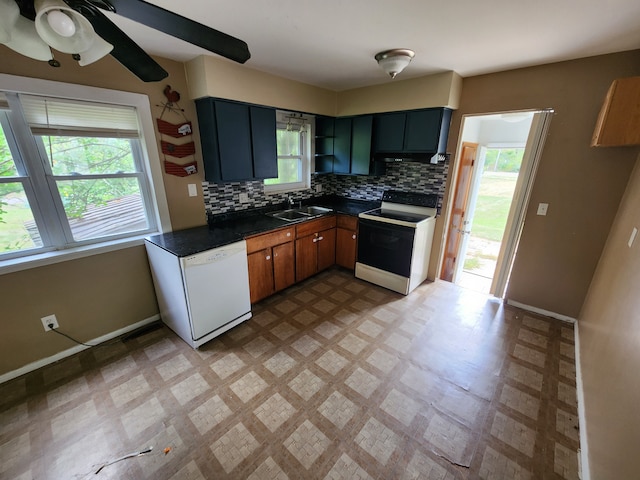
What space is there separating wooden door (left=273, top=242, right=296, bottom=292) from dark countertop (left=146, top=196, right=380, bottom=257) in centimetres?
27

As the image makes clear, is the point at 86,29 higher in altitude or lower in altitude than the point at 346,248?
higher

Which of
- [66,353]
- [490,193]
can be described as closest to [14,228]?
[66,353]

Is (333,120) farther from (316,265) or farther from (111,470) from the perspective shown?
(111,470)

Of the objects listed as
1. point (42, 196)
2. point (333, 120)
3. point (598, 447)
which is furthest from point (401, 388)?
point (333, 120)

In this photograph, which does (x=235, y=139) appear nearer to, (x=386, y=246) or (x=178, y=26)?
(x=178, y=26)

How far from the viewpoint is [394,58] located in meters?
2.05

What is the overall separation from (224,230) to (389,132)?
2132mm

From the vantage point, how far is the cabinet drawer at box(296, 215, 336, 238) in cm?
301

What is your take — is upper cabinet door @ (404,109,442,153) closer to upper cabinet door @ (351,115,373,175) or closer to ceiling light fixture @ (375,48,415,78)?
upper cabinet door @ (351,115,373,175)

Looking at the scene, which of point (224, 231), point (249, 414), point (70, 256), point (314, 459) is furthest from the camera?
point (224, 231)

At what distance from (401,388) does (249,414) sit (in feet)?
3.40

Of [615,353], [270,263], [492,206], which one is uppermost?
[492,206]

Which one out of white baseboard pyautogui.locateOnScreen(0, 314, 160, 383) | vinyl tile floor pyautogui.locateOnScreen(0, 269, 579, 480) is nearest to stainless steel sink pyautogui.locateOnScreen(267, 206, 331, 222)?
vinyl tile floor pyautogui.locateOnScreen(0, 269, 579, 480)

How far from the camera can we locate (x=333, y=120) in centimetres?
350
